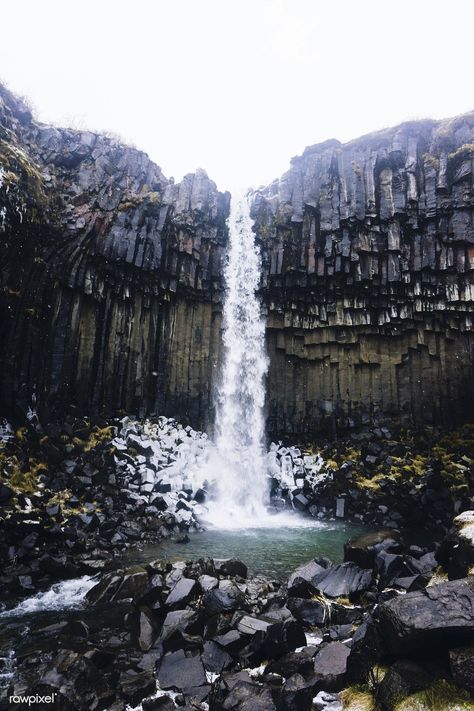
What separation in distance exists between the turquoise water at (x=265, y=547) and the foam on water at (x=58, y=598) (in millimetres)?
1709

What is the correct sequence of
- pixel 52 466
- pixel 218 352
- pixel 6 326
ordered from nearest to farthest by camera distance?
pixel 52 466, pixel 6 326, pixel 218 352

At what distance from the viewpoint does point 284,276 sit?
936 inches

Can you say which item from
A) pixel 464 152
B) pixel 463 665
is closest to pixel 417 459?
pixel 464 152

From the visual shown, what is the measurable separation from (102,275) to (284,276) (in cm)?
962

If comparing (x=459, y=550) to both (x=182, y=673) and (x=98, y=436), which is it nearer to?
(x=182, y=673)

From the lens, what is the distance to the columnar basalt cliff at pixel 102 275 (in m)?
17.0

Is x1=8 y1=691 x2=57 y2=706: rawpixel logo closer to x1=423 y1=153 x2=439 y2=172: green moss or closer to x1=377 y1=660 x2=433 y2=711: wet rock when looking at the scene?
x1=377 y1=660 x2=433 y2=711: wet rock

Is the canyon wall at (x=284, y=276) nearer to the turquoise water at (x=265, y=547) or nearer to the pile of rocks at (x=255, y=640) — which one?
the turquoise water at (x=265, y=547)

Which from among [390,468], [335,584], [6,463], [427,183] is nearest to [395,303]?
[427,183]

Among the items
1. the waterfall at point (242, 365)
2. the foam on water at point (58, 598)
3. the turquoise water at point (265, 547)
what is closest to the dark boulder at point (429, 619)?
the turquoise water at point (265, 547)

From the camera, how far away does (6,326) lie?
1644cm

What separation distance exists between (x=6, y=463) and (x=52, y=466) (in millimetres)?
1705

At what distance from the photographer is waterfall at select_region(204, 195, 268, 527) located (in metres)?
22.2

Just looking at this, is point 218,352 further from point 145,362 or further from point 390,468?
point 390,468
